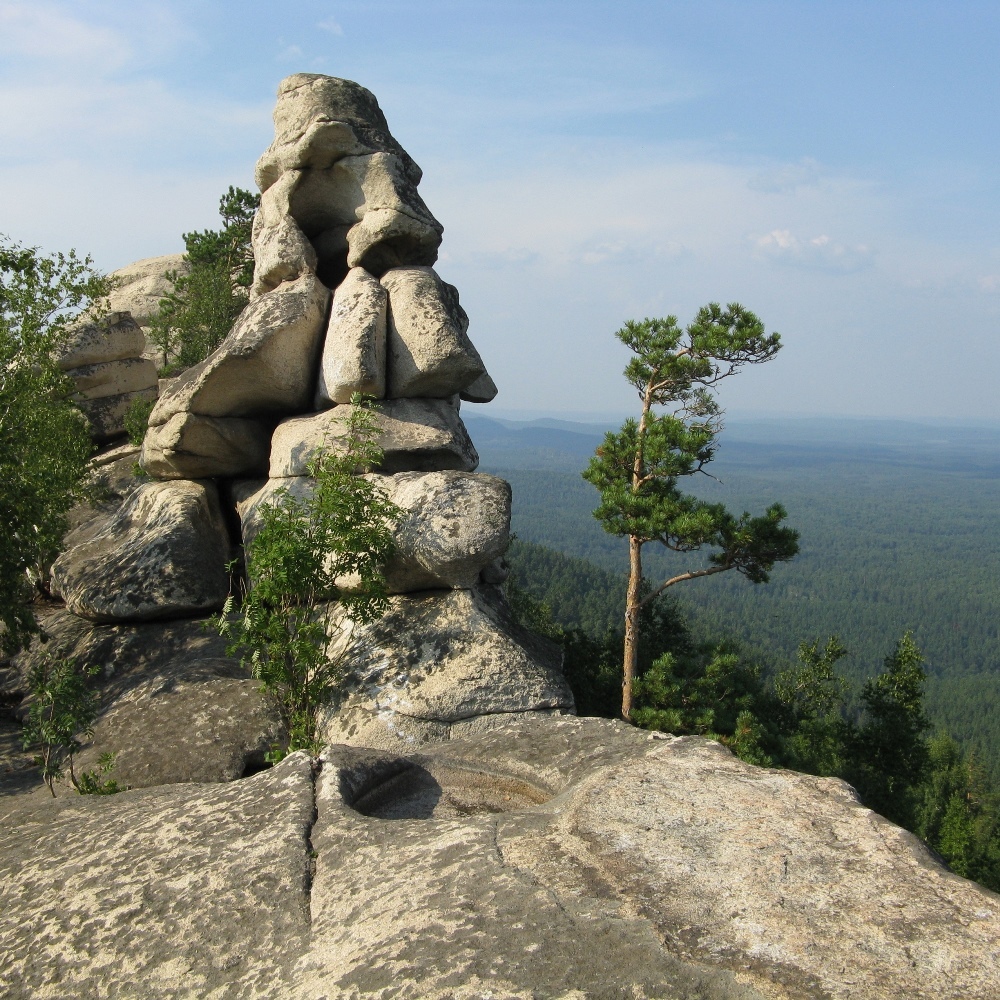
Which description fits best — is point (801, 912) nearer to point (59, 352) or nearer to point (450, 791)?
point (450, 791)

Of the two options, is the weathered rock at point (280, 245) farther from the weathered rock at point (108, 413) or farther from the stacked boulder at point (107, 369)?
the weathered rock at point (108, 413)

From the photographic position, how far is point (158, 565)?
1437cm

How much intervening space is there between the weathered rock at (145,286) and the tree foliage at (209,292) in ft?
9.16

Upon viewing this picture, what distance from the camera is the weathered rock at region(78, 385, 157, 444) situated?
2328 centimetres

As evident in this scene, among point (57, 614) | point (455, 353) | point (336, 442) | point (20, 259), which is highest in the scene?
point (20, 259)

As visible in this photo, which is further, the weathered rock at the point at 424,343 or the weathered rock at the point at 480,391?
the weathered rock at the point at 480,391

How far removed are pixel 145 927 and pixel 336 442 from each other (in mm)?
10887

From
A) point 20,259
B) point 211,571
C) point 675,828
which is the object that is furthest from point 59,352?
point 675,828

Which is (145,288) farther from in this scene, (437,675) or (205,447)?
(437,675)

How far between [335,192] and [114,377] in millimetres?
10346

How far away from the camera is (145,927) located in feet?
13.7

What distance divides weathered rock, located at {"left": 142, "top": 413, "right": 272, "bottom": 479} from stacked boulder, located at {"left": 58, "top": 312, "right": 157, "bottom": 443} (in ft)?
23.6

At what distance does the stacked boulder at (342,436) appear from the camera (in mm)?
11719

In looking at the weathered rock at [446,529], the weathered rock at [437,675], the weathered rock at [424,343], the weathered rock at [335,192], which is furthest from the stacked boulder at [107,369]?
the weathered rock at [437,675]
